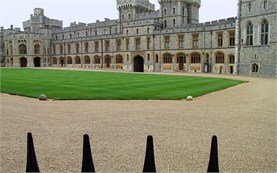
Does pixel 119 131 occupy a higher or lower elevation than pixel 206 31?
lower

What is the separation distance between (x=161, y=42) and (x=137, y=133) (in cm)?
3959

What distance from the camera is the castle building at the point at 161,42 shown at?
31.8 meters

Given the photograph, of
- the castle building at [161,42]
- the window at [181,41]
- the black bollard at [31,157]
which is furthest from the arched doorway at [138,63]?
the black bollard at [31,157]

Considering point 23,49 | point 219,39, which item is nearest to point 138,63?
point 219,39

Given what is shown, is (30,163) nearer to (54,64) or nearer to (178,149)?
(178,149)

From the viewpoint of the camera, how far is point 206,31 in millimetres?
40125

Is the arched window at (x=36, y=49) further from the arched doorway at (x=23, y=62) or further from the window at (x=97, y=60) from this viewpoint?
the window at (x=97, y=60)

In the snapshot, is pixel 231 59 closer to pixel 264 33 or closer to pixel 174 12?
pixel 264 33

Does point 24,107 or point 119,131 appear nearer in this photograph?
point 119,131

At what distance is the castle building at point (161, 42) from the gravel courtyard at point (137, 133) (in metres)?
23.6

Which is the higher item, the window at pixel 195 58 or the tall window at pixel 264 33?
the tall window at pixel 264 33

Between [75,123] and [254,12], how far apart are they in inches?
1201

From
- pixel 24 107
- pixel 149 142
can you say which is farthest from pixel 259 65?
pixel 149 142

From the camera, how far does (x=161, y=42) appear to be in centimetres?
4503
